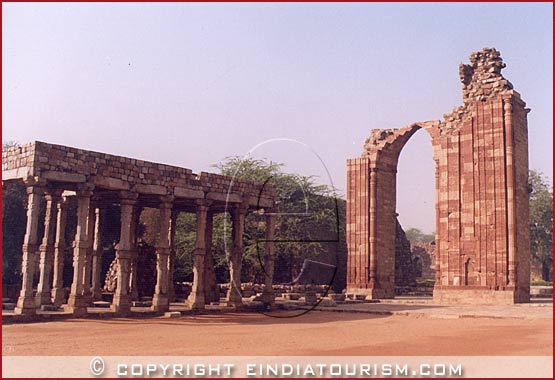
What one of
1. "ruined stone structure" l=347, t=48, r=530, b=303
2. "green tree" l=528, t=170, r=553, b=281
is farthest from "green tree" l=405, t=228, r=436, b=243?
"ruined stone structure" l=347, t=48, r=530, b=303

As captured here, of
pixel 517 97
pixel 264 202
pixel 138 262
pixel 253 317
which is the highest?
pixel 517 97

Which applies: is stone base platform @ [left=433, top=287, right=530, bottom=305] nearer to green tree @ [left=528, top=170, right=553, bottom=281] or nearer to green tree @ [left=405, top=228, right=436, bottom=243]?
green tree @ [left=528, top=170, right=553, bottom=281]

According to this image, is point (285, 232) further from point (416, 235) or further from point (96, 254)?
point (416, 235)

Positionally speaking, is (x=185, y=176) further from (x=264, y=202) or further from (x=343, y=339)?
(x=343, y=339)

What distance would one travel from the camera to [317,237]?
35.8m

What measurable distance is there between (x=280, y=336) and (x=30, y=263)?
6634 mm

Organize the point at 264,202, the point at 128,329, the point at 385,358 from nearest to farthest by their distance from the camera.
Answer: the point at 385,358, the point at 128,329, the point at 264,202

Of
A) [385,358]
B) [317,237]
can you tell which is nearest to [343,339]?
[385,358]

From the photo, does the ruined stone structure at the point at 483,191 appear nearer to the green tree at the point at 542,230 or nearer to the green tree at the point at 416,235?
the green tree at the point at 542,230

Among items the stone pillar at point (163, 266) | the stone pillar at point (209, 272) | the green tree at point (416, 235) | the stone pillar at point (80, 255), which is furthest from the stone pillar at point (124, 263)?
the green tree at point (416, 235)

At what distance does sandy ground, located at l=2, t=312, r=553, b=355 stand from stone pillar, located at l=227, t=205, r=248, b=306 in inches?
101

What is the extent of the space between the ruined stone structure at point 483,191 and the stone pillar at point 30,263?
49.9 feet

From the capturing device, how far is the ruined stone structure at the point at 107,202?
47.3ft

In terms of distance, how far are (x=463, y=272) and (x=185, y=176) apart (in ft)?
38.0
